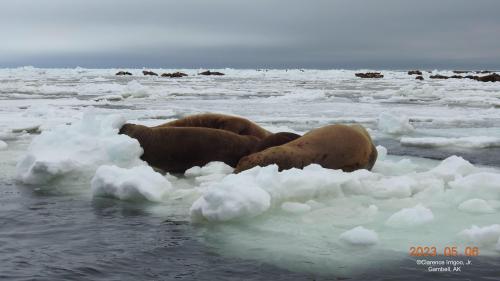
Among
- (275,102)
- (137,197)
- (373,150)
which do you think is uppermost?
→ (275,102)

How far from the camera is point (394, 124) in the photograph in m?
12.0

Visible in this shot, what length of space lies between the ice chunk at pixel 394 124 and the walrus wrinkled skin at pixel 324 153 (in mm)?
4510

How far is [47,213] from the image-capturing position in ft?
18.1

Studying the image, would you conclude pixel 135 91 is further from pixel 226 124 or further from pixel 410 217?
pixel 410 217

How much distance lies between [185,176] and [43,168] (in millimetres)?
1795

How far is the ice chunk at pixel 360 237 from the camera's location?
180 inches

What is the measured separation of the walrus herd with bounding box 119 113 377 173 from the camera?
7344mm

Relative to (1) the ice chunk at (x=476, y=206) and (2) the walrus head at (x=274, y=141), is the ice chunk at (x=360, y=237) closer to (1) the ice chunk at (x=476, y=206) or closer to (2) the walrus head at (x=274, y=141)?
(1) the ice chunk at (x=476, y=206)

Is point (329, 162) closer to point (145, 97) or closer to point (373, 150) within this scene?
point (373, 150)

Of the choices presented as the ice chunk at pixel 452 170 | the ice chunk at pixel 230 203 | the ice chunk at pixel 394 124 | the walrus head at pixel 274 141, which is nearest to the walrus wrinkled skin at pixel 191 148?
the walrus head at pixel 274 141

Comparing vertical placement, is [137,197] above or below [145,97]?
below

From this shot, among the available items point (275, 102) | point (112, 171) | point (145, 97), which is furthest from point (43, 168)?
point (145, 97)

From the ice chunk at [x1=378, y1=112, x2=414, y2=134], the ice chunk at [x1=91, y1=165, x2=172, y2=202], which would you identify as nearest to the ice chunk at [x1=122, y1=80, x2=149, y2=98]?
the ice chunk at [x1=378, y1=112, x2=414, y2=134]

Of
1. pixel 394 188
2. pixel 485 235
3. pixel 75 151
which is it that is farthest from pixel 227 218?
pixel 75 151
